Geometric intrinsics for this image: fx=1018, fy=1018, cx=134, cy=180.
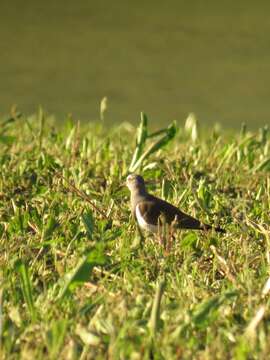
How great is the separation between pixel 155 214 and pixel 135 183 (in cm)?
29

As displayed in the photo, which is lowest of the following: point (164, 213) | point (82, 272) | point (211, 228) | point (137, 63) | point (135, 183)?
point (82, 272)

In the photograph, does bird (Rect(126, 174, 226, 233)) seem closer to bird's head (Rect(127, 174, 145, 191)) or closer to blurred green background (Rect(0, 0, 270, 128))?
bird's head (Rect(127, 174, 145, 191))

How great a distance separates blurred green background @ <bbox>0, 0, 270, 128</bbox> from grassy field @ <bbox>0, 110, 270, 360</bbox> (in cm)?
437

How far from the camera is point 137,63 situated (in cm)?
1025

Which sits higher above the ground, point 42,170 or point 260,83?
point 260,83

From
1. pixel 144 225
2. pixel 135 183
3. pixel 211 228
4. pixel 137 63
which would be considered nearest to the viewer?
pixel 211 228

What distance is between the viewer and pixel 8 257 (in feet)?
8.96

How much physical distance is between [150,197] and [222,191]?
0.59 metres

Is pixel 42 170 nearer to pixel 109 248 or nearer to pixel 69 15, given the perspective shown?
pixel 109 248

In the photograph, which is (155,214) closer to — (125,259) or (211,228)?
(211,228)

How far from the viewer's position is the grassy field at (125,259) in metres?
2.13

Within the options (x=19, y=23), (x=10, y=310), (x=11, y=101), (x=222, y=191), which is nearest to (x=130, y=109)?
(x=11, y=101)

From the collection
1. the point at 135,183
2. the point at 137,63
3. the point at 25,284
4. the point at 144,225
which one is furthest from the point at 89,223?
the point at 137,63

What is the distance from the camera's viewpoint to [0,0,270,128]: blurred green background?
909 centimetres
